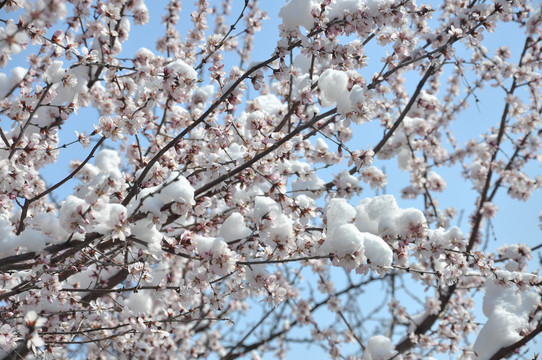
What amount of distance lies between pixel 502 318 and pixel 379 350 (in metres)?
1.15

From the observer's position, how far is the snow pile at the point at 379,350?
4254 millimetres

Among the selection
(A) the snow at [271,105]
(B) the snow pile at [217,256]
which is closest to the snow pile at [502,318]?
(B) the snow pile at [217,256]

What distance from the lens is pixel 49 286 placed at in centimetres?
269

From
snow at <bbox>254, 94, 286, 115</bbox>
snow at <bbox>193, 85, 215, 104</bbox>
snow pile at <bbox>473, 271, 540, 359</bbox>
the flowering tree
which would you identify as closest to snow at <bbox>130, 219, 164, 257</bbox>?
the flowering tree

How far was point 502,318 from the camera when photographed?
3.94m

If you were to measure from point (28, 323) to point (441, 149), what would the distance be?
6.57 m

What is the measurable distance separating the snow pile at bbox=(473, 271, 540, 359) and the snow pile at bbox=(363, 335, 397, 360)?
76cm

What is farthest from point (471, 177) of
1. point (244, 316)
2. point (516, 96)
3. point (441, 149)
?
point (244, 316)

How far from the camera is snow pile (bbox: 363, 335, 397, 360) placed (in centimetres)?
425

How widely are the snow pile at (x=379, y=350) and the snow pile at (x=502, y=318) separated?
76cm

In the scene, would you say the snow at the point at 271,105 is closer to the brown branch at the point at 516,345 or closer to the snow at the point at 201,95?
the snow at the point at 201,95

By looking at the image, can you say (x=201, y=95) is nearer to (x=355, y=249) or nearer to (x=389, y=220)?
(x=389, y=220)

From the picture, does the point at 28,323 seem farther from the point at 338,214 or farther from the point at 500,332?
the point at 500,332

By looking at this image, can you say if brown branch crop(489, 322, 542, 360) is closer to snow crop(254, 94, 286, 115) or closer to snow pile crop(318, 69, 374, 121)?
snow pile crop(318, 69, 374, 121)
